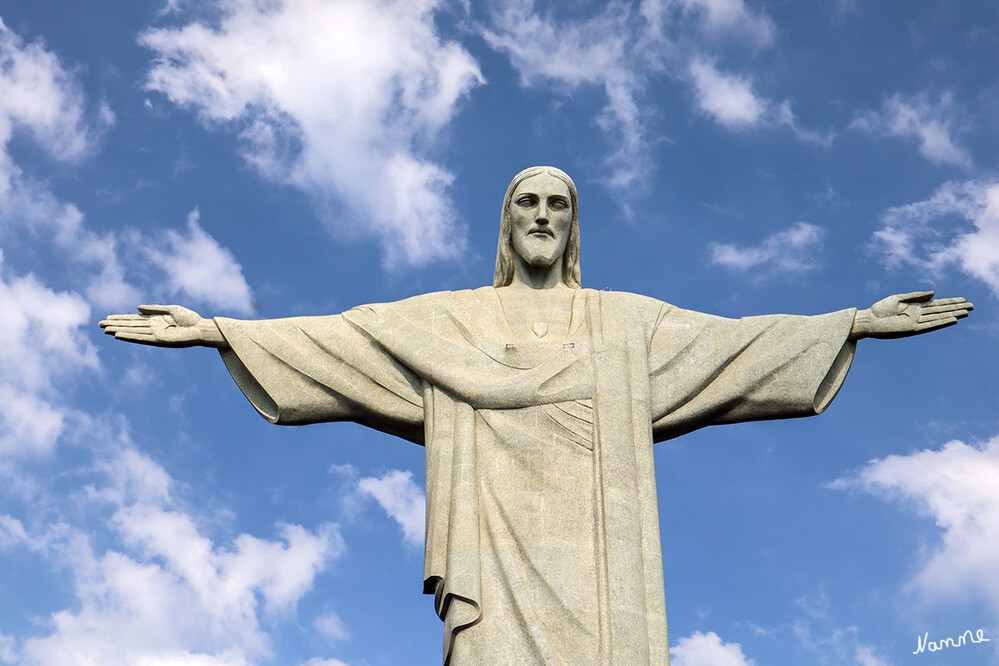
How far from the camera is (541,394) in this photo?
1405 cm

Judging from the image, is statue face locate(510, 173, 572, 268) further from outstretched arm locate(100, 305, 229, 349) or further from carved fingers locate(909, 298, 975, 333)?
carved fingers locate(909, 298, 975, 333)

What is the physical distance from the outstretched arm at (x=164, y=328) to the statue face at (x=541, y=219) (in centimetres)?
354

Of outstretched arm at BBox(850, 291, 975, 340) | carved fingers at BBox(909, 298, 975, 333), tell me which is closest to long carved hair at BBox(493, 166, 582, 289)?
outstretched arm at BBox(850, 291, 975, 340)

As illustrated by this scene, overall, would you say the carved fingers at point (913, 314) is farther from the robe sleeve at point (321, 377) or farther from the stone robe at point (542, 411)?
the robe sleeve at point (321, 377)

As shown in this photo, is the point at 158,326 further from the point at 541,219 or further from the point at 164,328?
the point at 541,219

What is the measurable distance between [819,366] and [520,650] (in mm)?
4552

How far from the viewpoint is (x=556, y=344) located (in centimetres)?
1452

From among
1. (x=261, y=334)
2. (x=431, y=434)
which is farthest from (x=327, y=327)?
(x=431, y=434)

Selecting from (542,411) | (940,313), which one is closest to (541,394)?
(542,411)

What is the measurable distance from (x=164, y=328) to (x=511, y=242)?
4.01 metres

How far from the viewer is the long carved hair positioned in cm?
1563

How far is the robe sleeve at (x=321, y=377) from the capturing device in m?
14.7

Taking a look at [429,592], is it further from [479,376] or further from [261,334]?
[261,334]

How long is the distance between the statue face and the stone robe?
598mm
